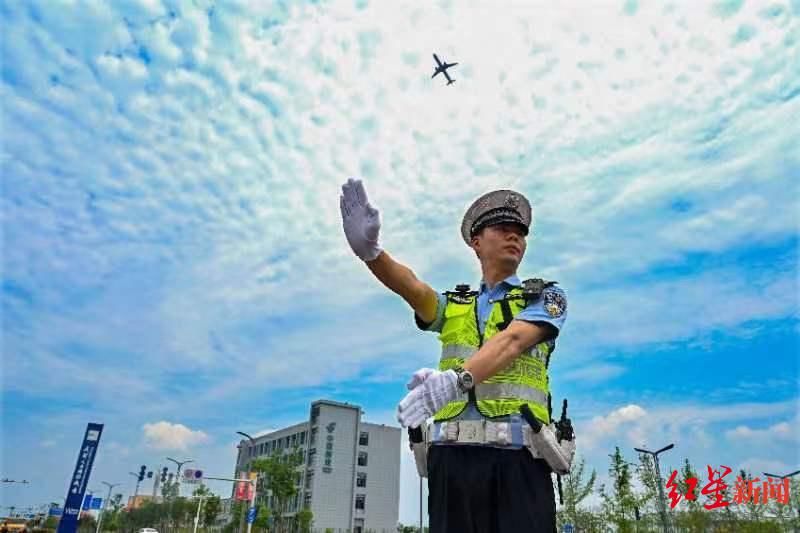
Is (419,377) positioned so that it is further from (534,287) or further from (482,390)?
(534,287)

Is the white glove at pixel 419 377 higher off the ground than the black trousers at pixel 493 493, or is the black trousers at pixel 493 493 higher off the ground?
the white glove at pixel 419 377

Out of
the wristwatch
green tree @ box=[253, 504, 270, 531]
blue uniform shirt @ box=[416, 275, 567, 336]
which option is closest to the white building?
green tree @ box=[253, 504, 270, 531]

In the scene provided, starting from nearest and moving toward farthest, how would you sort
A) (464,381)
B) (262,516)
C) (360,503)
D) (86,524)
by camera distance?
1. (464,381)
2. (262,516)
3. (360,503)
4. (86,524)

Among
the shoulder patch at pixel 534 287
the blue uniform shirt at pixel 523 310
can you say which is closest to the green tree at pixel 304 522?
the blue uniform shirt at pixel 523 310

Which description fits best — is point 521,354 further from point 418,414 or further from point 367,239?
point 367,239

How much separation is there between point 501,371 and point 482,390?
5.4 inches

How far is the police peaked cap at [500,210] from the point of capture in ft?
11.2

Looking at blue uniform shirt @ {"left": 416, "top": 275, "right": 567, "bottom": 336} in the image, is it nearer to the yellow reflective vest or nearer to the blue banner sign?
the yellow reflective vest

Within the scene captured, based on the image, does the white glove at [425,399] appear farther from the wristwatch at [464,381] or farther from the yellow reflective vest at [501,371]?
the yellow reflective vest at [501,371]

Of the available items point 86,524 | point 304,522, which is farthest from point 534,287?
point 86,524

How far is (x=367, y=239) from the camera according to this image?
294cm

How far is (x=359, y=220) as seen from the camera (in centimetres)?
291

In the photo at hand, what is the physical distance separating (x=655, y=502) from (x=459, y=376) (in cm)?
3175

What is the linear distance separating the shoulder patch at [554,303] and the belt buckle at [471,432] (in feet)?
2.15
